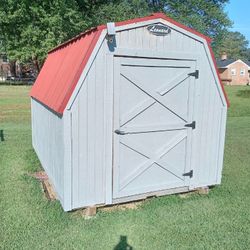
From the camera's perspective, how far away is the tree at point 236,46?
94.5 m

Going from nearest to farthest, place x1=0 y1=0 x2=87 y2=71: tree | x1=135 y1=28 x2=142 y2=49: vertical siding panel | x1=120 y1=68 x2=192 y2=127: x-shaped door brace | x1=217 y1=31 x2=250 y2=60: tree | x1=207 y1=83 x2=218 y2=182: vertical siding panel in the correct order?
x1=135 y1=28 x2=142 y2=49: vertical siding panel
x1=120 y1=68 x2=192 y2=127: x-shaped door brace
x1=207 y1=83 x2=218 y2=182: vertical siding panel
x1=0 y1=0 x2=87 y2=71: tree
x1=217 y1=31 x2=250 y2=60: tree

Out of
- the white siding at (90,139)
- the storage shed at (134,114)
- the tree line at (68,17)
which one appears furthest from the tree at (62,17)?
the white siding at (90,139)

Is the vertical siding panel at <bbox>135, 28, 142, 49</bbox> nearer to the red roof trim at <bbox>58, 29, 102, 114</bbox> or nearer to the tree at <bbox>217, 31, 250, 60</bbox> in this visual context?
the red roof trim at <bbox>58, 29, 102, 114</bbox>

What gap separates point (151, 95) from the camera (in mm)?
4922

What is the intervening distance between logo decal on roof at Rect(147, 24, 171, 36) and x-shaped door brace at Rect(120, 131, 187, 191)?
1604mm

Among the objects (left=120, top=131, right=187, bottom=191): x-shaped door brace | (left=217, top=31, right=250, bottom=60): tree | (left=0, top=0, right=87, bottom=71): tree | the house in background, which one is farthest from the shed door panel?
(left=217, top=31, right=250, bottom=60): tree

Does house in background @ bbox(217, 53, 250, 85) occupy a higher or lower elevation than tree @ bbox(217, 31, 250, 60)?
lower

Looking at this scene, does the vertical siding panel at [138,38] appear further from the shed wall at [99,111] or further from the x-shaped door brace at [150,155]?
the x-shaped door brace at [150,155]

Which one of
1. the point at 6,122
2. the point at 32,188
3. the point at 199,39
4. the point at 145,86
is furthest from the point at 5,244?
the point at 6,122

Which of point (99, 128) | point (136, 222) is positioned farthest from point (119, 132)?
point (136, 222)

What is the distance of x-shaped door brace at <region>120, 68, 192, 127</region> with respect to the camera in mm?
4797

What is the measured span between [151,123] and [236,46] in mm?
104517

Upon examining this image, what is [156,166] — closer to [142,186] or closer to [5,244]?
[142,186]

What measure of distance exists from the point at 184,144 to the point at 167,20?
199cm
